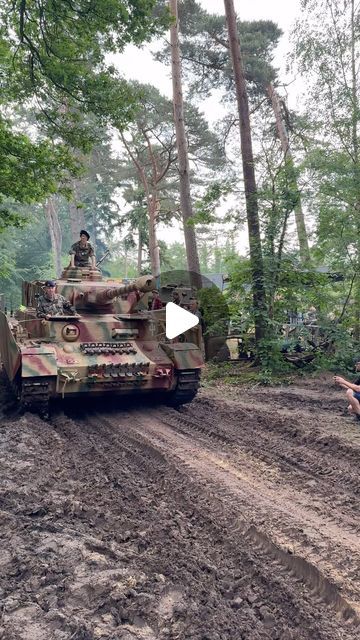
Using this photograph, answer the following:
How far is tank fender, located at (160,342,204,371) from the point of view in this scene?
8.87 meters

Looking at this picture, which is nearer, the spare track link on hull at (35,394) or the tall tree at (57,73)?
the spare track link on hull at (35,394)

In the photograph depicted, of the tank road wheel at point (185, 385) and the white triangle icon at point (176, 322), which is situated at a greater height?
the white triangle icon at point (176, 322)

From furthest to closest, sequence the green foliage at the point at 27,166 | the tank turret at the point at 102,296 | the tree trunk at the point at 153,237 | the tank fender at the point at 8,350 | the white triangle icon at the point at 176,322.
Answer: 1. the tree trunk at the point at 153,237
2. the white triangle icon at the point at 176,322
3. the tank turret at the point at 102,296
4. the green foliage at the point at 27,166
5. the tank fender at the point at 8,350

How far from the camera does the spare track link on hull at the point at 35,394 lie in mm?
7727

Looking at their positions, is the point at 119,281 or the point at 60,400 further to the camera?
the point at 119,281

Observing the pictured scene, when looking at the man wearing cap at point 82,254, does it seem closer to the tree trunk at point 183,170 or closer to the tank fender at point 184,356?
the tank fender at point 184,356

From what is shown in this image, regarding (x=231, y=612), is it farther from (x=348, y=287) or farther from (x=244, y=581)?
(x=348, y=287)

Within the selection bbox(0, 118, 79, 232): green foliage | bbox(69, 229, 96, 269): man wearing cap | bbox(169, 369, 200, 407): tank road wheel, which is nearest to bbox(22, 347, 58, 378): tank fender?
bbox(169, 369, 200, 407): tank road wheel

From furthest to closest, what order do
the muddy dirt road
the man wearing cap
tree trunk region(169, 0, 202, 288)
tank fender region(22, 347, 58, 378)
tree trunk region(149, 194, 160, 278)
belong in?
tree trunk region(149, 194, 160, 278) < tree trunk region(169, 0, 202, 288) < the man wearing cap < tank fender region(22, 347, 58, 378) < the muddy dirt road

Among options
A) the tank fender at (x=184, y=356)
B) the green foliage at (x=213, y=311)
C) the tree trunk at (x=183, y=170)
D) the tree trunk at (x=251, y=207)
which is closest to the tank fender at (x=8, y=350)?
the tank fender at (x=184, y=356)

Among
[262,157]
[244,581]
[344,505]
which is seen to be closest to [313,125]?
[262,157]

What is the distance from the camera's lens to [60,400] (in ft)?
30.0

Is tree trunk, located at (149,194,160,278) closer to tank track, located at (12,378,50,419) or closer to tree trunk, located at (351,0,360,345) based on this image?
tree trunk, located at (351,0,360,345)

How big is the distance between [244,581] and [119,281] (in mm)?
7615
